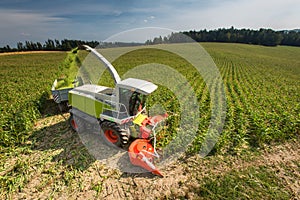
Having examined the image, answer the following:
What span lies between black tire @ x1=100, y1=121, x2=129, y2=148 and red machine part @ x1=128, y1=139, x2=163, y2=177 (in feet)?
1.63

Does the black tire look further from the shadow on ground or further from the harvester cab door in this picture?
the harvester cab door

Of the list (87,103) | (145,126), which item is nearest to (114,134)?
(145,126)

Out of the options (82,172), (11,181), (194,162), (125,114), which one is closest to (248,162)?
(194,162)

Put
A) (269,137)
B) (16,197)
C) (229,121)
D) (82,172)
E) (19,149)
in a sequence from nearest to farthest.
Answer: (16,197), (82,172), (19,149), (269,137), (229,121)

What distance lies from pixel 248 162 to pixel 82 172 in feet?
16.5

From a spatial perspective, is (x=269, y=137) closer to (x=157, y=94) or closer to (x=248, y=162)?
(x=248, y=162)

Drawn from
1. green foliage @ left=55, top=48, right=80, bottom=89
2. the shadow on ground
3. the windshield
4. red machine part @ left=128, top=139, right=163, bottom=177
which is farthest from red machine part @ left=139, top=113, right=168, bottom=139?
green foliage @ left=55, top=48, right=80, bottom=89

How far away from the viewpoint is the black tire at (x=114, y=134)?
516 centimetres

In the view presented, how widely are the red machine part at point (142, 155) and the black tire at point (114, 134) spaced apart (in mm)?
498

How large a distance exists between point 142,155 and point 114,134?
4.94 feet

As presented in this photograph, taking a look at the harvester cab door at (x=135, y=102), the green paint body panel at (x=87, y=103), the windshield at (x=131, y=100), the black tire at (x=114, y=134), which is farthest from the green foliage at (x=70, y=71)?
the harvester cab door at (x=135, y=102)

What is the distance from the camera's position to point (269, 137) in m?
6.07

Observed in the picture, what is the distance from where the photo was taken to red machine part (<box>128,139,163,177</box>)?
4.43 meters

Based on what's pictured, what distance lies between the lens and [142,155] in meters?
4.51
